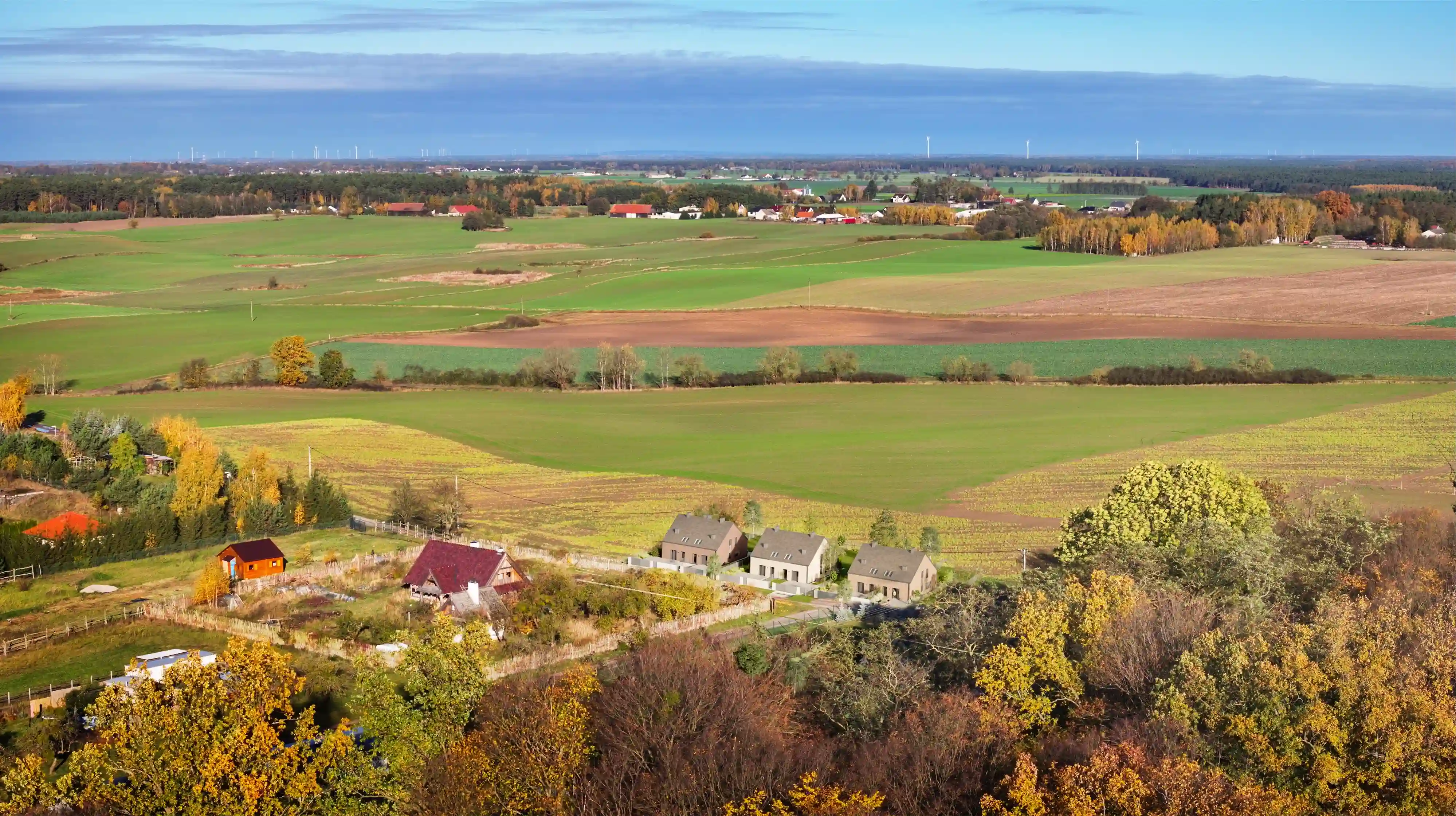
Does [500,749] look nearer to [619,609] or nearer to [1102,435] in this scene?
[619,609]

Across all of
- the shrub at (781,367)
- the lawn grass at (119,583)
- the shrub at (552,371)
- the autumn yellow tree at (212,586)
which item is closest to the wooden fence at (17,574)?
the lawn grass at (119,583)

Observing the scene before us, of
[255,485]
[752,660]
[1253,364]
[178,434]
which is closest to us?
[752,660]

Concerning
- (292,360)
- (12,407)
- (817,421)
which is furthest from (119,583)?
(292,360)

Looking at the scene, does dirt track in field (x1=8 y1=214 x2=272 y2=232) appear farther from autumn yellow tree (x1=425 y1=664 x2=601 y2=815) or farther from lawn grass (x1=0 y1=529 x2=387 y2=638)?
autumn yellow tree (x1=425 y1=664 x2=601 y2=815)

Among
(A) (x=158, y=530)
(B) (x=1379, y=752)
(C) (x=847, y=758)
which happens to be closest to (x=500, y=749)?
(C) (x=847, y=758)

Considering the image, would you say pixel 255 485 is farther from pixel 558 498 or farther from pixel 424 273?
pixel 424 273

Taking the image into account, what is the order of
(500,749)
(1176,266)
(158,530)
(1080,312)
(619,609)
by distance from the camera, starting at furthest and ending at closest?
(1176,266) → (1080,312) → (158,530) → (619,609) → (500,749)

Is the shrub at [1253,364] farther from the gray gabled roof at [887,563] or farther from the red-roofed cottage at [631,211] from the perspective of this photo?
the red-roofed cottage at [631,211]
